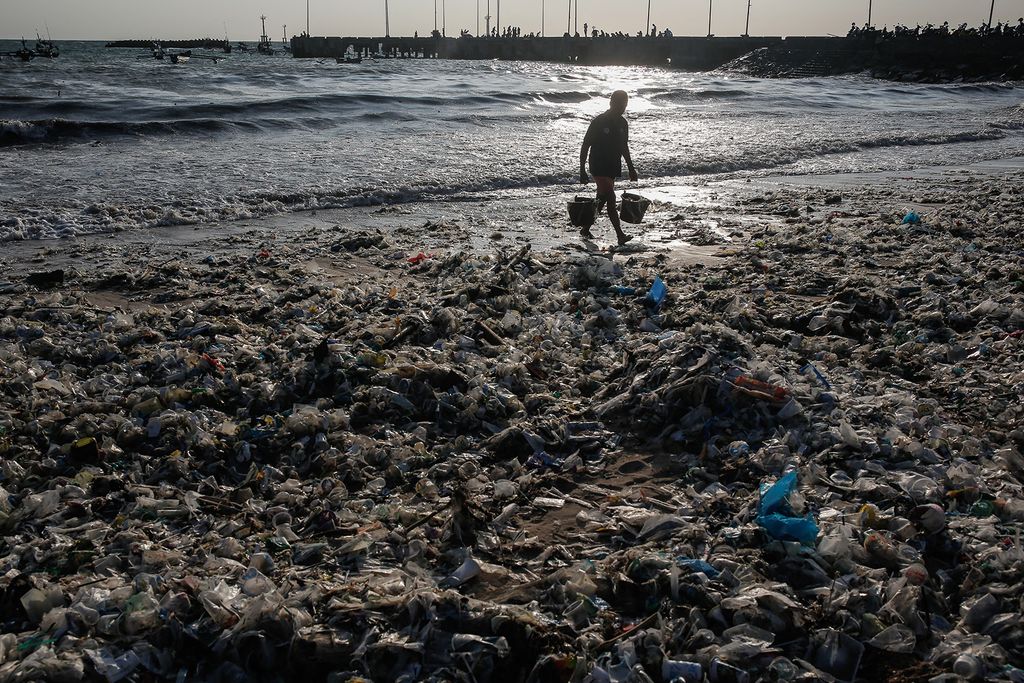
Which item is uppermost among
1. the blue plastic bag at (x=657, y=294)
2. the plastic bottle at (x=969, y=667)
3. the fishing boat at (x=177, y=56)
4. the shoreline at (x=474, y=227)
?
the fishing boat at (x=177, y=56)

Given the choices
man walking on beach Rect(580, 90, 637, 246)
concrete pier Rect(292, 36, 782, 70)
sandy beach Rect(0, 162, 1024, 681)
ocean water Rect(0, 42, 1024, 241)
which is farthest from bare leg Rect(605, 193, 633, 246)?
concrete pier Rect(292, 36, 782, 70)

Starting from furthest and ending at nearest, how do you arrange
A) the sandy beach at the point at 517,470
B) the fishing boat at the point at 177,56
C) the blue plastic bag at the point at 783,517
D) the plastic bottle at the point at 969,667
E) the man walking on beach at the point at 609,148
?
the fishing boat at the point at 177,56, the man walking on beach at the point at 609,148, the blue plastic bag at the point at 783,517, the sandy beach at the point at 517,470, the plastic bottle at the point at 969,667

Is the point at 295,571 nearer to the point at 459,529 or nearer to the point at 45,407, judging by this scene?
the point at 459,529

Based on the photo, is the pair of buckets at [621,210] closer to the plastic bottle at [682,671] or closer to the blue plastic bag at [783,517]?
the blue plastic bag at [783,517]

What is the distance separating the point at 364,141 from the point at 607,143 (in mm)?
10614

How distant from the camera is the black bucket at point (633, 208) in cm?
906

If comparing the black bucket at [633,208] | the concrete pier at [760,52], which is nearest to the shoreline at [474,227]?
the black bucket at [633,208]

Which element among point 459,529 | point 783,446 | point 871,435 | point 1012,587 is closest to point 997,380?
point 871,435

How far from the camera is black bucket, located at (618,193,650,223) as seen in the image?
9.06 meters

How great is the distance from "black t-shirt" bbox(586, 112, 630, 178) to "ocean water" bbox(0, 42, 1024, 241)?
253 centimetres

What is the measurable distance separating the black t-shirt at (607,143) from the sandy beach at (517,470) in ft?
6.97

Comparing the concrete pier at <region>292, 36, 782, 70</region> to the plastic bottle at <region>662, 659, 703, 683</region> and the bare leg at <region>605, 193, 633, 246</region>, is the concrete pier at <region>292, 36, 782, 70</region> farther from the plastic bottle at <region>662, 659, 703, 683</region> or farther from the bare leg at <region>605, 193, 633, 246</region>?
the plastic bottle at <region>662, 659, 703, 683</region>

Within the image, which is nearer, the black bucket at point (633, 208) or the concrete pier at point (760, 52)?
the black bucket at point (633, 208)

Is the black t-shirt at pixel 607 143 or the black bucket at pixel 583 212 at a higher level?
the black t-shirt at pixel 607 143
